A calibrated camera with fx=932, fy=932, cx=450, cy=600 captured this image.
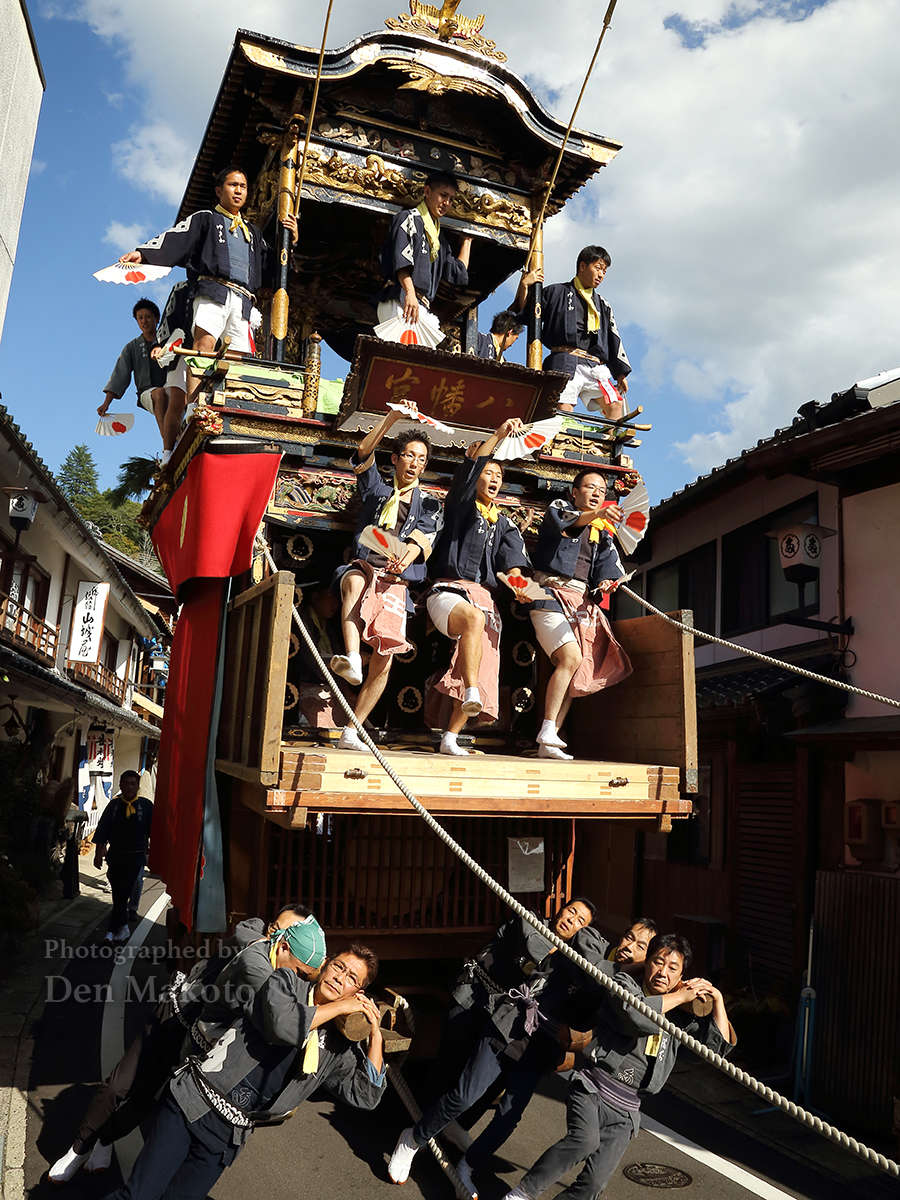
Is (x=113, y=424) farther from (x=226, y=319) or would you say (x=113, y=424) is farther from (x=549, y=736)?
(x=549, y=736)

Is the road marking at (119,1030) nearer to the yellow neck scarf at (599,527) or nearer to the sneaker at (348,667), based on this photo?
the sneaker at (348,667)

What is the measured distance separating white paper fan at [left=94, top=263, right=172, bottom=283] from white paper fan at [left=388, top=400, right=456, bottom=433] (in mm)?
1966

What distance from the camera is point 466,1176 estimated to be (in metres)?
5.04

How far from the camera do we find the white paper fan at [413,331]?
6.98 meters

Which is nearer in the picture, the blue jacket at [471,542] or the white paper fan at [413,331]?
the blue jacket at [471,542]

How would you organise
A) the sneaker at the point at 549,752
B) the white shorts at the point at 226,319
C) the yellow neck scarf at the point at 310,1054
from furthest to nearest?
the white shorts at the point at 226,319
the sneaker at the point at 549,752
the yellow neck scarf at the point at 310,1054

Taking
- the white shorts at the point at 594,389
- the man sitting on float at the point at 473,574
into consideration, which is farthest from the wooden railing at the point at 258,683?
the white shorts at the point at 594,389

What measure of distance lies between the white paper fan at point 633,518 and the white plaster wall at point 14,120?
11.6 m

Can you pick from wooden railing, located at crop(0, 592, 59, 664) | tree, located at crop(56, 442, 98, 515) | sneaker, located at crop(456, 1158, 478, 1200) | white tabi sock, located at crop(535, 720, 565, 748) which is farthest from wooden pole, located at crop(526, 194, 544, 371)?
tree, located at crop(56, 442, 98, 515)

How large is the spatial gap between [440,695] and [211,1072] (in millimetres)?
3445

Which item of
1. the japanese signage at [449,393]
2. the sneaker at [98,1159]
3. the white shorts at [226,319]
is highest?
the white shorts at [226,319]

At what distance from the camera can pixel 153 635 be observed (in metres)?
26.9

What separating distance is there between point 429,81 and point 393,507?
382cm

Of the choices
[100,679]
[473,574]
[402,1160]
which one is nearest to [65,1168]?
[402,1160]
